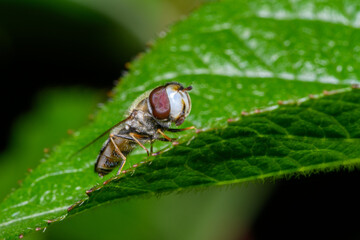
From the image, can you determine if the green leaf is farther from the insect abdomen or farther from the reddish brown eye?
the reddish brown eye

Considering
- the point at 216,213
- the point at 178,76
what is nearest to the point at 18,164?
the point at 216,213

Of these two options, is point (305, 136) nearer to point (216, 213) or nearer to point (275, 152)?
point (275, 152)

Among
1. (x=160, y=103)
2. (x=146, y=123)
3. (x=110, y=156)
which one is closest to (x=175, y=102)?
(x=160, y=103)

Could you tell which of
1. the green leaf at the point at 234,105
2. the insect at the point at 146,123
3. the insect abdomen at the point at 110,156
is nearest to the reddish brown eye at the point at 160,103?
the insect at the point at 146,123

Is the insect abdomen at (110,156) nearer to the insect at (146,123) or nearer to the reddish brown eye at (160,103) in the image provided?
the insect at (146,123)

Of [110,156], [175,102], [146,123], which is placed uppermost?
[175,102]

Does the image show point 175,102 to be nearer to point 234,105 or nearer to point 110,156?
point 234,105
